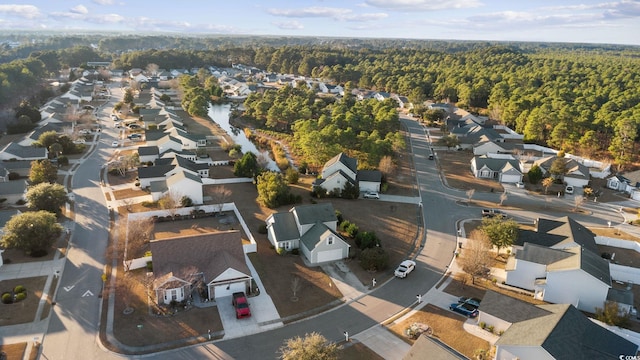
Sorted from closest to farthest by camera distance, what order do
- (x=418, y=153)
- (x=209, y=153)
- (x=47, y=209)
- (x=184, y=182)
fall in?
(x=47, y=209), (x=184, y=182), (x=209, y=153), (x=418, y=153)

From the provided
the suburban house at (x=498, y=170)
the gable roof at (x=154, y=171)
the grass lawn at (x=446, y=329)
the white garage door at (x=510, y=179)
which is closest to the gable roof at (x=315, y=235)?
the grass lawn at (x=446, y=329)

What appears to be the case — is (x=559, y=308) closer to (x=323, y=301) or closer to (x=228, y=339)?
(x=323, y=301)

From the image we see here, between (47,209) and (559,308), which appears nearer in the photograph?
(559,308)

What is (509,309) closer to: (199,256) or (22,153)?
(199,256)

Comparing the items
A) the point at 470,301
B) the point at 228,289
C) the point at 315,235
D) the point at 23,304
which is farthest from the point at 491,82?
the point at 23,304

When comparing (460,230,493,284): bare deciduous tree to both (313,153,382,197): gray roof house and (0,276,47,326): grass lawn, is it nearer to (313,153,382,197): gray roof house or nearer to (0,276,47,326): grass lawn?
(313,153,382,197): gray roof house

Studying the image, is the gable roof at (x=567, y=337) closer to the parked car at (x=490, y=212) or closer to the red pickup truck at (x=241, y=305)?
the red pickup truck at (x=241, y=305)

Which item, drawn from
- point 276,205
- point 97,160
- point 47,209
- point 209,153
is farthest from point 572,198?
point 97,160
